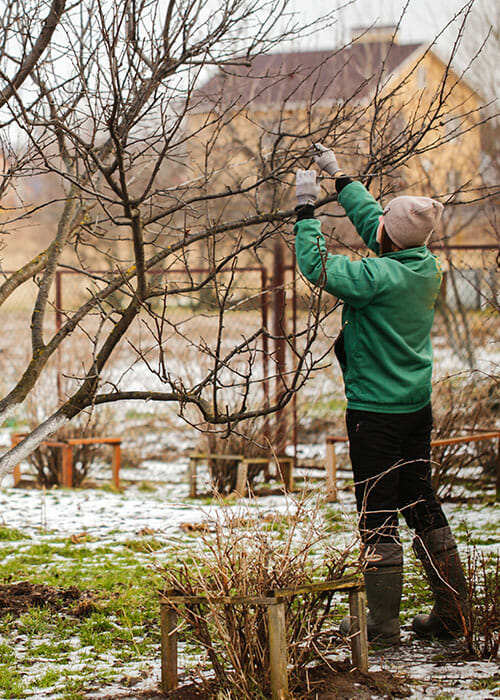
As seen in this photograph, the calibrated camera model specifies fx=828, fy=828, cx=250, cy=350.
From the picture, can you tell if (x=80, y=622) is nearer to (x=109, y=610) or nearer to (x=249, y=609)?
(x=109, y=610)

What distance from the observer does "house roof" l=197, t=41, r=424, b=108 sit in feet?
10.5

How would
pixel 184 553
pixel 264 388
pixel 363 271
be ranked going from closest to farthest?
1. pixel 363 271
2. pixel 184 553
3. pixel 264 388

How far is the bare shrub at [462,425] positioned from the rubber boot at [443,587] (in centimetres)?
292

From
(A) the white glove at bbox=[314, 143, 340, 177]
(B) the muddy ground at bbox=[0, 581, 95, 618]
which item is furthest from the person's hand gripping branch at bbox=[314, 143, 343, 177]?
(B) the muddy ground at bbox=[0, 581, 95, 618]

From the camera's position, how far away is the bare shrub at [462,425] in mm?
6227

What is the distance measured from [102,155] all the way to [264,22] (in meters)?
0.91

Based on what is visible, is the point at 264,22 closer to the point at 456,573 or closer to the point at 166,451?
the point at 456,573

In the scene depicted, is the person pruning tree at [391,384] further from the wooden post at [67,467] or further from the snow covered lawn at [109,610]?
the wooden post at [67,467]

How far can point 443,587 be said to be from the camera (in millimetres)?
3154

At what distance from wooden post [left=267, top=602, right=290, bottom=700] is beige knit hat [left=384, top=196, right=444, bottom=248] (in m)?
1.52

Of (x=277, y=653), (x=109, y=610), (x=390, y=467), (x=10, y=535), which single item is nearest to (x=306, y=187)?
(x=390, y=467)

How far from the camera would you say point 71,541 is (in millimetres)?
5105

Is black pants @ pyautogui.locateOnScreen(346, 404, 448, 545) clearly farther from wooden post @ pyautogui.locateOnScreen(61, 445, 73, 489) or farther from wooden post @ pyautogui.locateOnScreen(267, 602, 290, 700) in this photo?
wooden post @ pyautogui.locateOnScreen(61, 445, 73, 489)

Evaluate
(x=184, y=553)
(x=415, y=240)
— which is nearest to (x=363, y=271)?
(x=415, y=240)
